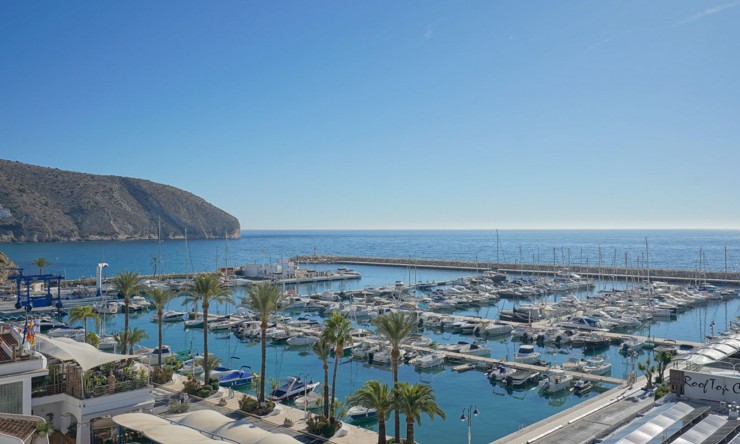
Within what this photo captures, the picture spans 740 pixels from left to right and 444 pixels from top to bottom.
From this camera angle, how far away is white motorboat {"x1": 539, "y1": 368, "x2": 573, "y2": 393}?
40188mm

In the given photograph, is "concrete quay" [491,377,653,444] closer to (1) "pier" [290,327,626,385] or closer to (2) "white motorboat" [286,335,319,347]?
(1) "pier" [290,327,626,385]

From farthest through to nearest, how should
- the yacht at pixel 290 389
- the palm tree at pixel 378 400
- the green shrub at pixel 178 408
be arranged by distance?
the yacht at pixel 290 389 → the green shrub at pixel 178 408 → the palm tree at pixel 378 400

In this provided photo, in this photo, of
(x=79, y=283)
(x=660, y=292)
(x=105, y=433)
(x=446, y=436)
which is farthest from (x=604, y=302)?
(x=79, y=283)

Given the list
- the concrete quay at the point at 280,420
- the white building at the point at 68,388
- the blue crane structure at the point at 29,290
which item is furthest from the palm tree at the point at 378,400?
the blue crane structure at the point at 29,290

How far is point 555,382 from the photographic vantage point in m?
40.2

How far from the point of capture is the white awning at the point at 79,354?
2202 centimetres

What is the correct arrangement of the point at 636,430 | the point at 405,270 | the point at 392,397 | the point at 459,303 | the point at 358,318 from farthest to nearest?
the point at 405,270
the point at 459,303
the point at 358,318
the point at 392,397
the point at 636,430

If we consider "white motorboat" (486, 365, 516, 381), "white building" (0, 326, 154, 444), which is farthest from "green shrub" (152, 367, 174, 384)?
"white motorboat" (486, 365, 516, 381)

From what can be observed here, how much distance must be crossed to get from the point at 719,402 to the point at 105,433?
26.7 m

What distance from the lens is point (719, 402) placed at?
944 inches

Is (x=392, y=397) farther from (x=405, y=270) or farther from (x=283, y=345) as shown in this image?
(x=405, y=270)

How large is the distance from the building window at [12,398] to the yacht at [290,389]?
1811 centimetres

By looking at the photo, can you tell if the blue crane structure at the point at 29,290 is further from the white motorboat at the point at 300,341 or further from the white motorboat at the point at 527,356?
the white motorboat at the point at 527,356

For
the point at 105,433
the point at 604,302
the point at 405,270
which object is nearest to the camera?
the point at 105,433
